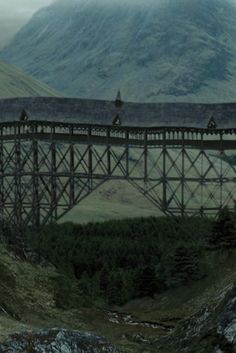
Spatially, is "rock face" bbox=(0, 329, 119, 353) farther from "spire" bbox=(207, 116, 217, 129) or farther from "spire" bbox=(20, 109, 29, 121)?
"spire" bbox=(20, 109, 29, 121)

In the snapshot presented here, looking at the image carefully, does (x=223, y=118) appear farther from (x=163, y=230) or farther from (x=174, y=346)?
(x=163, y=230)

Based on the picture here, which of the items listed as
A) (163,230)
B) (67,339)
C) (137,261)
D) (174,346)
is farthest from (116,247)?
(67,339)

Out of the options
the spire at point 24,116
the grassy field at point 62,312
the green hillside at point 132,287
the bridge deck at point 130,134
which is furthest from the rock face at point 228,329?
the spire at point 24,116

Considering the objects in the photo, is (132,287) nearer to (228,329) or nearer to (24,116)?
(24,116)

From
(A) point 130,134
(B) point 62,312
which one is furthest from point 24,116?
(B) point 62,312

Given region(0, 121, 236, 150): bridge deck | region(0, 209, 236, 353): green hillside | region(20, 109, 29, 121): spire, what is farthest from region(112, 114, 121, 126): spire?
region(0, 209, 236, 353): green hillside

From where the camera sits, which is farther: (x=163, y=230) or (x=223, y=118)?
(x=163, y=230)

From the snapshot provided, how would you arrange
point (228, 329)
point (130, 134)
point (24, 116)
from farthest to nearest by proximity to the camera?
point (24, 116) < point (130, 134) < point (228, 329)

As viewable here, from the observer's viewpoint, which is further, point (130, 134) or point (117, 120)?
point (130, 134)

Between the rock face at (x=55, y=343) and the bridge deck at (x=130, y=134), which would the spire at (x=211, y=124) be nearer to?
the bridge deck at (x=130, y=134)
